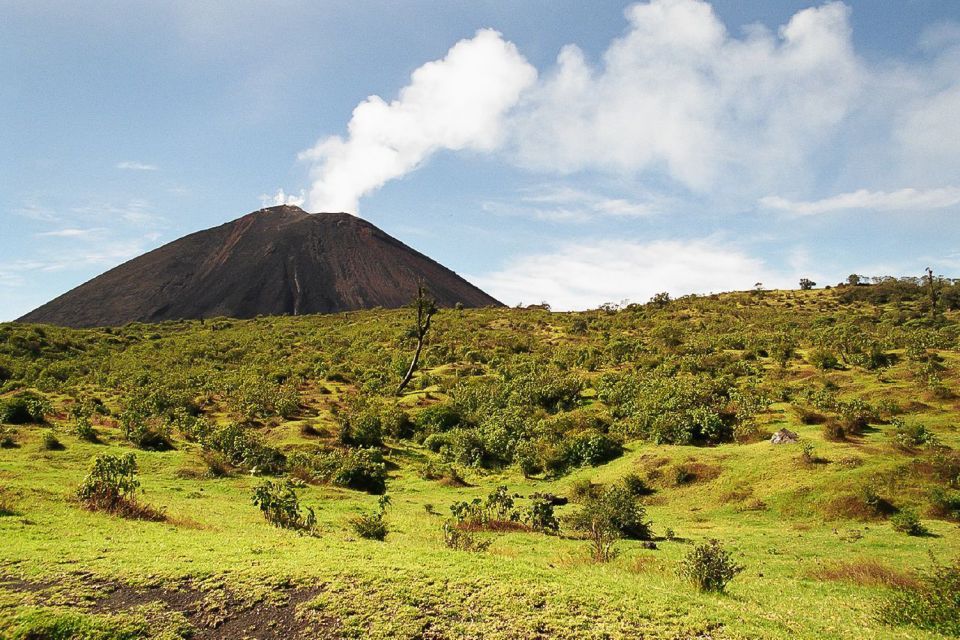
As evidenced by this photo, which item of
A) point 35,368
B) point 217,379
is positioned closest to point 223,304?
point 35,368

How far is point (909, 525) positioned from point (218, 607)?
1832 cm

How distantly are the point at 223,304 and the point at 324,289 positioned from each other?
935 inches

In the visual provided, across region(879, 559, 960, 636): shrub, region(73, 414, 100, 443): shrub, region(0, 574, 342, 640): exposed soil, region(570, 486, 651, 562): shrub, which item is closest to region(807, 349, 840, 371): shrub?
region(570, 486, 651, 562): shrub

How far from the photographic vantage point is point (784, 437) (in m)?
23.3

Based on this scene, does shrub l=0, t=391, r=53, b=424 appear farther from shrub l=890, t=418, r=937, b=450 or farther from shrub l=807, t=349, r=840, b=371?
shrub l=807, t=349, r=840, b=371

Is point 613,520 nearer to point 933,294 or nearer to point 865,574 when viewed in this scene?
point 865,574

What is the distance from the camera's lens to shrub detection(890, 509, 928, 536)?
1517 centimetres

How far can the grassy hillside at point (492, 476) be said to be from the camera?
825 cm

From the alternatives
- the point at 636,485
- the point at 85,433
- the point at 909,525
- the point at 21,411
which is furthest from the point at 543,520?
the point at 21,411

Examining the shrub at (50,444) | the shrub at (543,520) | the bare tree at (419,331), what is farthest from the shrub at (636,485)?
the shrub at (50,444)

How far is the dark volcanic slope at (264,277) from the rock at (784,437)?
341 ft

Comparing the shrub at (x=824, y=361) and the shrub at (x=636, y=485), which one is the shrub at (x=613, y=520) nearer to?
the shrub at (x=636, y=485)

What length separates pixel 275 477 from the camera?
2358 cm

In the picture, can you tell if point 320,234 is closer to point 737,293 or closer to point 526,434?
point 737,293
